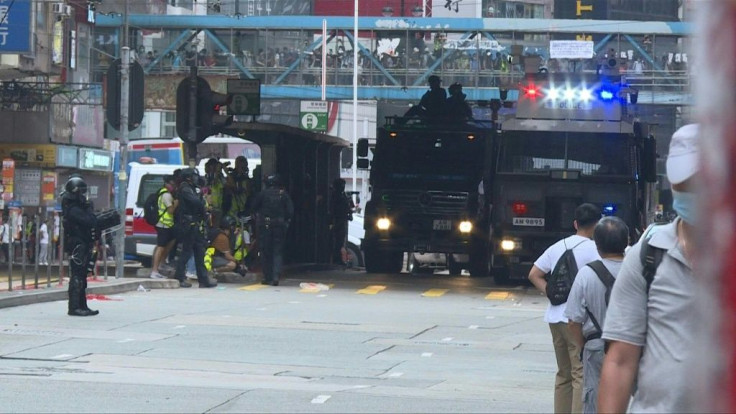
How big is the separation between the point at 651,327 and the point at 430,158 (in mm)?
22720

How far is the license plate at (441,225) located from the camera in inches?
996

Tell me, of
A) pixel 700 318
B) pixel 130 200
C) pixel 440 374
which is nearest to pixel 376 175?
pixel 130 200

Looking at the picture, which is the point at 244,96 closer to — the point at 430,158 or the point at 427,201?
the point at 427,201

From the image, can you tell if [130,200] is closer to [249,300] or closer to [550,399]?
[249,300]

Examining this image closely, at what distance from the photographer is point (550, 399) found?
10.3m

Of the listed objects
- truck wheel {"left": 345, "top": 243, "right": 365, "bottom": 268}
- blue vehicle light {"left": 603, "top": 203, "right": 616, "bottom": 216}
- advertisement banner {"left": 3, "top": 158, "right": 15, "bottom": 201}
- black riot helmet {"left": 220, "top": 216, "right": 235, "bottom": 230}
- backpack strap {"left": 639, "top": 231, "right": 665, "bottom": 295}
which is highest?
advertisement banner {"left": 3, "top": 158, "right": 15, "bottom": 201}

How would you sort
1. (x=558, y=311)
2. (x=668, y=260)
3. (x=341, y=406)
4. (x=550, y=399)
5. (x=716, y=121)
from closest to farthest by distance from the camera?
(x=716, y=121) < (x=668, y=260) < (x=558, y=311) < (x=341, y=406) < (x=550, y=399)

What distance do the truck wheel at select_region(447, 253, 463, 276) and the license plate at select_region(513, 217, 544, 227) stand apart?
19.6 feet

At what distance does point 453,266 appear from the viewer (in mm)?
29312

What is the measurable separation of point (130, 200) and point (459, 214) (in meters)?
8.68

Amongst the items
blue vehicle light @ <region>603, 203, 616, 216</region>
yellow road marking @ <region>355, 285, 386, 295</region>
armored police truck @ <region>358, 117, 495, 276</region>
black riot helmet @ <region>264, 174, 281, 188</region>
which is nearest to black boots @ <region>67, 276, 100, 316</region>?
black riot helmet @ <region>264, 174, 281, 188</region>

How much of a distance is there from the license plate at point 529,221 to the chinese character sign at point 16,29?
10138mm

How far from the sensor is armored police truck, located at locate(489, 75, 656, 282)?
22516 mm

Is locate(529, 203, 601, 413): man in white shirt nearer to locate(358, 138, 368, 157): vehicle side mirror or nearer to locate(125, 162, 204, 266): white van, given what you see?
locate(358, 138, 368, 157): vehicle side mirror
